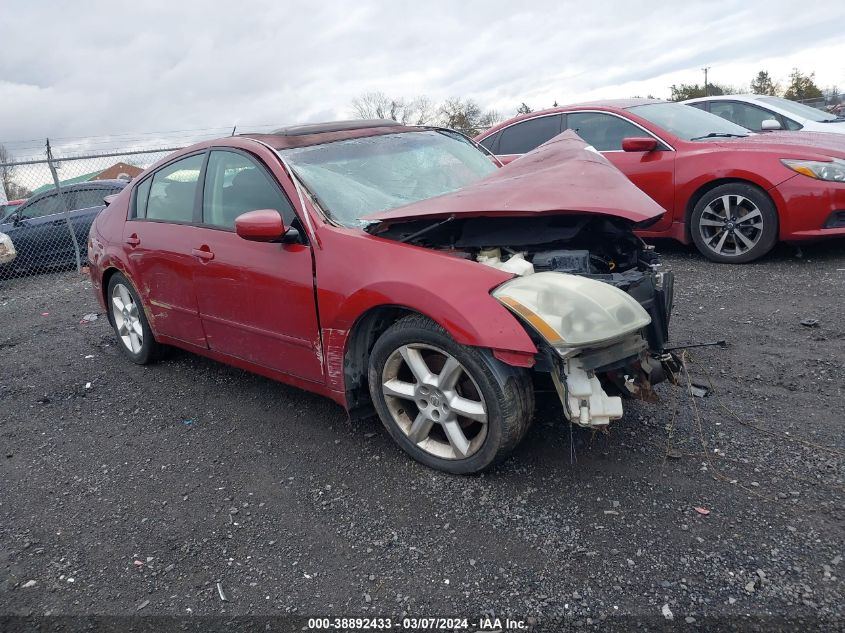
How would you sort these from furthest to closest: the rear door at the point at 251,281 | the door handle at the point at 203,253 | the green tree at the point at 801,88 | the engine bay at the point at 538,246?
the green tree at the point at 801,88 < the door handle at the point at 203,253 < the rear door at the point at 251,281 < the engine bay at the point at 538,246

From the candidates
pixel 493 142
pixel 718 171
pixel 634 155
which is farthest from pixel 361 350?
pixel 493 142

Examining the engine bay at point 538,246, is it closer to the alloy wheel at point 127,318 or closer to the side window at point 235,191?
the side window at point 235,191

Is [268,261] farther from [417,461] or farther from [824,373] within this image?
[824,373]

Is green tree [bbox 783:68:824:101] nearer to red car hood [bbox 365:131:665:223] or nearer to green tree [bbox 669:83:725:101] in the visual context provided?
green tree [bbox 669:83:725:101]

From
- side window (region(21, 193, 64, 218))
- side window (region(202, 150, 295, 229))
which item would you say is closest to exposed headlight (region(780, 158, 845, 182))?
side window (region(202, 150, 295, 229))

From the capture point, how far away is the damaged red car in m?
2.67

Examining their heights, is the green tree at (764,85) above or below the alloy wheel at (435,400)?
above

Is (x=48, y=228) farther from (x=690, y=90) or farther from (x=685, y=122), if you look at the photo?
(x=690, y=90)

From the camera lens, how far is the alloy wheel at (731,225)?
6.05 meters

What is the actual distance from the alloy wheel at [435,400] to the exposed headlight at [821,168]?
4.48 meters

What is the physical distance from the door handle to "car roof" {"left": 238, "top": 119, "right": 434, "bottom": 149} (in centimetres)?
71

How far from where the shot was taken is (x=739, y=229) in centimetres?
616

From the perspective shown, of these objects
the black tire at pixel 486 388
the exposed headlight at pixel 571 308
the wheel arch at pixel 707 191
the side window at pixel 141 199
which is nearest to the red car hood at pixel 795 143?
the wheel arch at pixel 707 191

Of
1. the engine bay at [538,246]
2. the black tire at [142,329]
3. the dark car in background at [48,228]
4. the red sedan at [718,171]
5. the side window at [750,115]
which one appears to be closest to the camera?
the engine bay at [538,246]
